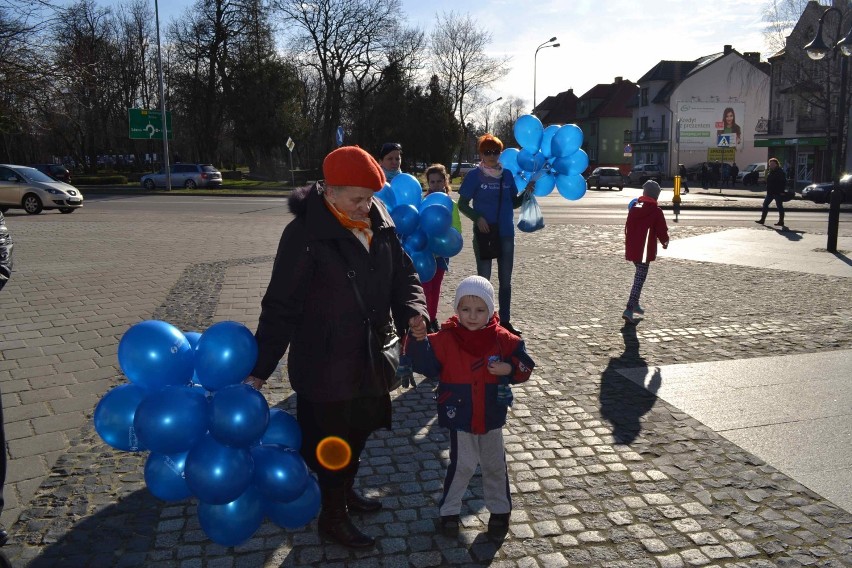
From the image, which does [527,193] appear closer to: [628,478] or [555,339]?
[555,339]

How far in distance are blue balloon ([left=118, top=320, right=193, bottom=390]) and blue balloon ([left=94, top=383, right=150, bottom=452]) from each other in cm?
9

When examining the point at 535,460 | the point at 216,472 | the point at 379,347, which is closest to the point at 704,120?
the point at 535,460

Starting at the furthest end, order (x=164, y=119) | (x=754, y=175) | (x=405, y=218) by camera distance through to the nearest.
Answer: (x=754, y=175) → (x=164, y=119) → (x=405, y=218)

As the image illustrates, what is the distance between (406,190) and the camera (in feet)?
17.1

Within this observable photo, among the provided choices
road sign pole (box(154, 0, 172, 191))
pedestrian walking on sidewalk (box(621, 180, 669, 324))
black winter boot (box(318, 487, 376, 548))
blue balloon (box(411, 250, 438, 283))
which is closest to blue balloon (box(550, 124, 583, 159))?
pedestrian walking on sidewalk (box(621, 180, 669, 324))

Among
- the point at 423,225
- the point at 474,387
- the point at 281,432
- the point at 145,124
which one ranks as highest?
the point at 145,124

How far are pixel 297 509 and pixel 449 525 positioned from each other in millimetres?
785

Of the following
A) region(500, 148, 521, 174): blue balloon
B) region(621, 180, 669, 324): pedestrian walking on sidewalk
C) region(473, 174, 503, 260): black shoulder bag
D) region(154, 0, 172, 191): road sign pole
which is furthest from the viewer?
region(154, 0, 172, 191): road sign pole

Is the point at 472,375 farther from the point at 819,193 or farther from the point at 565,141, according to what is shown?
the point at 819,193

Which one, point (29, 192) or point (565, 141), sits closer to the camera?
point (565, 141)

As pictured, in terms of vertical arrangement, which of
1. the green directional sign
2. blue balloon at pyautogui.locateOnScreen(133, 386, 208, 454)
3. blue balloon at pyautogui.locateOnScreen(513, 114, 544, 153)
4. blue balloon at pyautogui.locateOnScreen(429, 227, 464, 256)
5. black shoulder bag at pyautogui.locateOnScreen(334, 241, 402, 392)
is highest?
the green directional sign

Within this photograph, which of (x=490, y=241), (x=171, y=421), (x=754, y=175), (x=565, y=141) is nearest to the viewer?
(x=171, y=421)

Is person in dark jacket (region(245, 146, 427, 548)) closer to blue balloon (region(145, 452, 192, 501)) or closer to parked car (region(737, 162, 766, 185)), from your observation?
blue balloon (region(145, 452, 192, 501))

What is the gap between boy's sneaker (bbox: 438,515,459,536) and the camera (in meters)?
3.28
